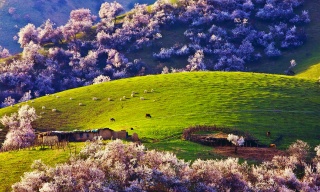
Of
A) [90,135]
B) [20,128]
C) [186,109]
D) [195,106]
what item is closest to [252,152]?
[186,109]

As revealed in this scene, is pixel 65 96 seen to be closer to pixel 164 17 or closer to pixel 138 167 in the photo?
pixel 138 167

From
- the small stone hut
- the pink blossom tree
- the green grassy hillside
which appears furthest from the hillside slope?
the small stone hut

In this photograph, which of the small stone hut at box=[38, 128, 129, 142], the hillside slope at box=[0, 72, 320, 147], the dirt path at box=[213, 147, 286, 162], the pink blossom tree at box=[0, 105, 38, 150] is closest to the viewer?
the dirt path at box=[213, 147, 286, 162]

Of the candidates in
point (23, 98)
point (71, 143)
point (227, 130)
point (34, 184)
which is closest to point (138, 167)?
point (34, 184)

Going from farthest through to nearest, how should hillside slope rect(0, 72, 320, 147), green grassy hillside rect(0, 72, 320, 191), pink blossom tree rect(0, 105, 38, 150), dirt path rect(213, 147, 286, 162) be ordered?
hillside slope rect(0, 72, 320, 147) → pink blossom tree rect(0, 105, 38, 150) → green grassy hillside rect(0, 72, 320, 191) → dirt path rect(213, 147, 286, 162)

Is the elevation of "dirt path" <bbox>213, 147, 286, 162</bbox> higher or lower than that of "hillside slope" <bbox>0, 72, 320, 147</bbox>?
lower

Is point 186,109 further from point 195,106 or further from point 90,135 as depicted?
point 90,135

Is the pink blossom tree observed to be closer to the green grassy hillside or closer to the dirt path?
the green grassy hillside
